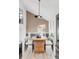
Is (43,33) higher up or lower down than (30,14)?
lower down

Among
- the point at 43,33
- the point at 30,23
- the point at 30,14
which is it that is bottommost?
the point at 43,33
